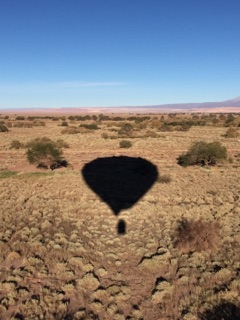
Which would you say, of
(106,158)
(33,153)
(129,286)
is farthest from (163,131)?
(129,286)

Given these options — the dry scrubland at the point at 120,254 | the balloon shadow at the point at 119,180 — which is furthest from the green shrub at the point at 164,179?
the dry scrubland at the point at 120,254

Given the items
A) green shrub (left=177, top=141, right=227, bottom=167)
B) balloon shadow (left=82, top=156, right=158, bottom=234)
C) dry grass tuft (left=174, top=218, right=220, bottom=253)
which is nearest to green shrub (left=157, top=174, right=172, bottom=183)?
balloon shadow (left=82, top=156, right=158, bottom=234)

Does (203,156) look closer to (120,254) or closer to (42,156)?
(42,156)

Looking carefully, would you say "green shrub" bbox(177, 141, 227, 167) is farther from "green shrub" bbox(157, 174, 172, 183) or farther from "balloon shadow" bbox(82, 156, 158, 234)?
"green shrub" bbox(157, 174, 172, 183)

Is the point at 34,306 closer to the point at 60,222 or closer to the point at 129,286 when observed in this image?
the point at 129,286

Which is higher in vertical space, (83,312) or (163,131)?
(83,312)

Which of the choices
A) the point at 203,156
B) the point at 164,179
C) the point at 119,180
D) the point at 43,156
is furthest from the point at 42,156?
the point at 203,156
